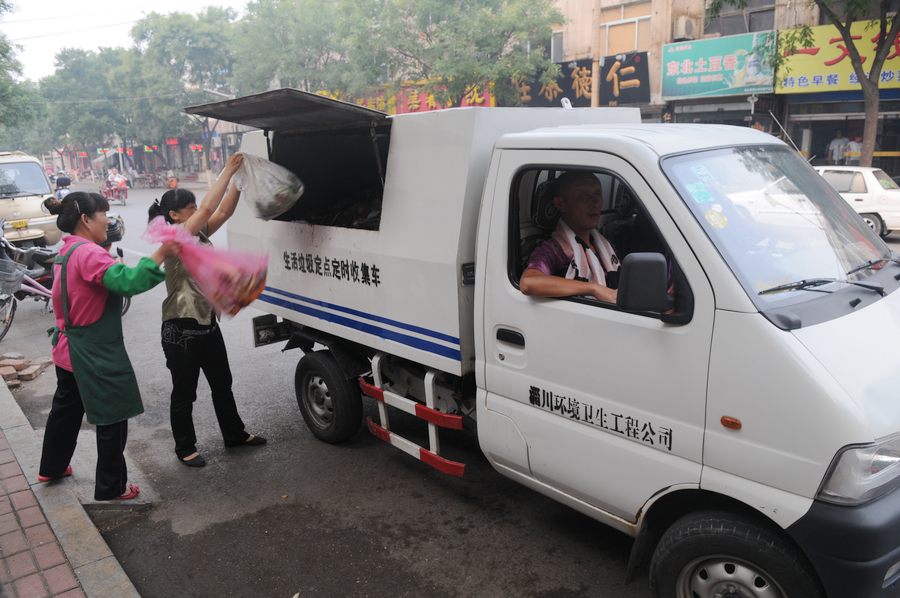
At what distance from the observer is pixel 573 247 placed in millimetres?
3039

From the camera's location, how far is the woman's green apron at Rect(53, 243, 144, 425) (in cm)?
362

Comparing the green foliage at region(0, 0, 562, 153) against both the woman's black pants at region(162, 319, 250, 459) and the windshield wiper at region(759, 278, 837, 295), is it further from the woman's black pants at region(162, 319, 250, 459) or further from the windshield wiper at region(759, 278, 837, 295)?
the windshield wiper at region(759, 278, 837, 295)

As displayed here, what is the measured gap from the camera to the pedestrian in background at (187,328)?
4200 millimetres

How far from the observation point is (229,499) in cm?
405

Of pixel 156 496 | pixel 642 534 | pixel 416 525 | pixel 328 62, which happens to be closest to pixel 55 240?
pixel 156 496

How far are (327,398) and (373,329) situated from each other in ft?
3.23

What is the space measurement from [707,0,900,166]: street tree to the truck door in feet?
42.1

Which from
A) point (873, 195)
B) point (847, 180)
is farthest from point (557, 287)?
point (847, 180)

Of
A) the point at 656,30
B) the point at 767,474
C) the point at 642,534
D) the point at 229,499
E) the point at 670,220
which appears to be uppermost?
the point at 656,30

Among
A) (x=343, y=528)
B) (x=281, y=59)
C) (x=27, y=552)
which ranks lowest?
(x=343, y=528)

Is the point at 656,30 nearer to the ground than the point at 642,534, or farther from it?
farther from it

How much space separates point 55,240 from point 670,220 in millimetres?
12880

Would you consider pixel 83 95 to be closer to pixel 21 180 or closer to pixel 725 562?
pixel 21 180

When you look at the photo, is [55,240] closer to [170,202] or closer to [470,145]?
[170,202]
